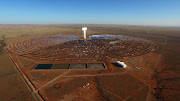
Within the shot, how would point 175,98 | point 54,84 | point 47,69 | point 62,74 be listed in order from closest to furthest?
point 175,98
point 54,84
point 62,74
point 47,69

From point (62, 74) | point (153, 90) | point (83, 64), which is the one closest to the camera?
point (153, 90)

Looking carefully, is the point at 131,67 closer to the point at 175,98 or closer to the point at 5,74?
the point at 175,98

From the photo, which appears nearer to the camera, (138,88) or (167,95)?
(167,95)

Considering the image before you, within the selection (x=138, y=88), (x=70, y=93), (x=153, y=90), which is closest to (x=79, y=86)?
(x=70, y=93)

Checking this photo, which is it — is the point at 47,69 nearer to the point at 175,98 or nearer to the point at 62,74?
the point at 62,74

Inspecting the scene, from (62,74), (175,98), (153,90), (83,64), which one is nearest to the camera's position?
(175,98)

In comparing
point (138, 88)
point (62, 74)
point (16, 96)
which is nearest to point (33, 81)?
point (16, 96)

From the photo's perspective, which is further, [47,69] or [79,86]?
[47,69]

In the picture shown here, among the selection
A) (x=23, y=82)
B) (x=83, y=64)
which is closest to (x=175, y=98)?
(x=83, y=64)

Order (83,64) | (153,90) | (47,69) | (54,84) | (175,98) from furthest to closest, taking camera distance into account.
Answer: (83,64) → (47,69) → (54,84) → (153,90) → (175,98)
